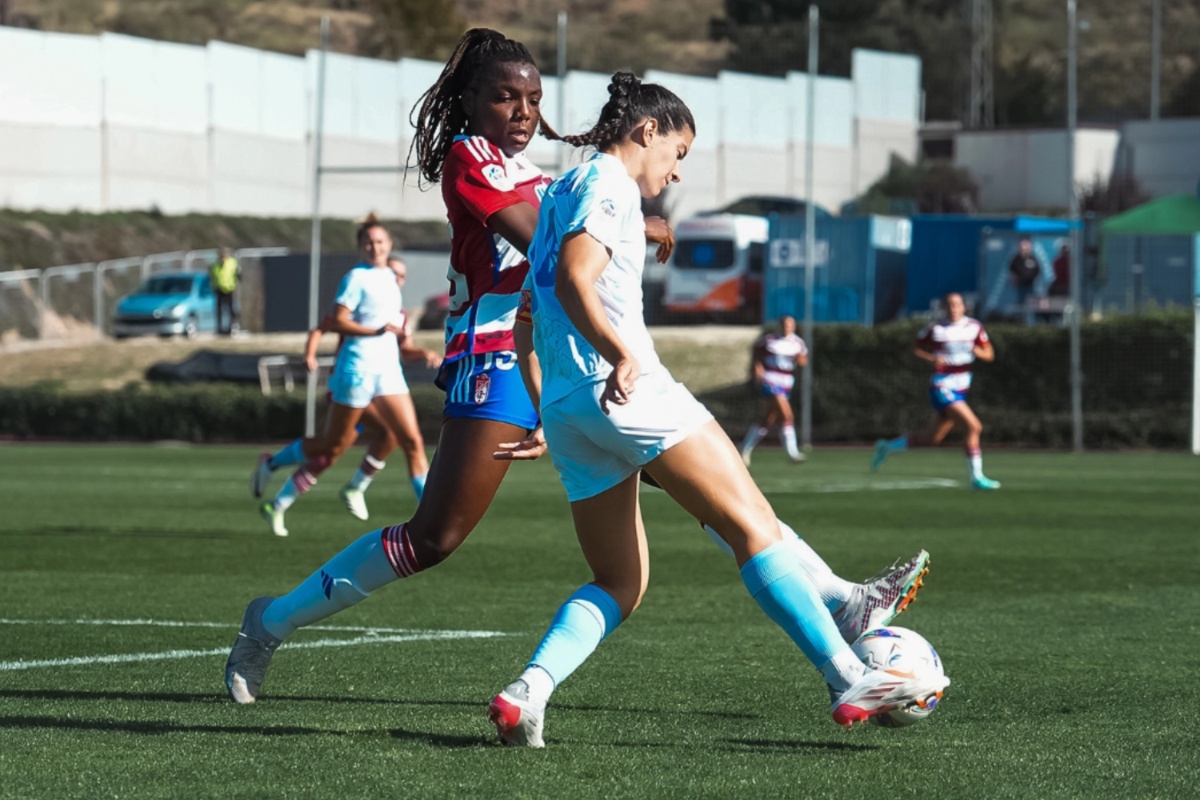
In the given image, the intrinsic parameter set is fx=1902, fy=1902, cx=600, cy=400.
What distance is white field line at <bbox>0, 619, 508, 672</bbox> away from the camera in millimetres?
6895

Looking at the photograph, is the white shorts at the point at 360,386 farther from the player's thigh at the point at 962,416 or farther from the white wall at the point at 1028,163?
the white wall at the point at 1028,163

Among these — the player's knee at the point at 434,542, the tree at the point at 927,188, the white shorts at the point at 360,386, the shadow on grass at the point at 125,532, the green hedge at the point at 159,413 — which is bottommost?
the green hedge at the point at 159,413

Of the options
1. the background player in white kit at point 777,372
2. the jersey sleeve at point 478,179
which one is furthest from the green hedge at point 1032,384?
the jersey sleeve at point 478,179

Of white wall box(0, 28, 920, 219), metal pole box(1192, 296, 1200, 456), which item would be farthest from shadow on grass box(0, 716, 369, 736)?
white wall box(0, 28, 920, 219)

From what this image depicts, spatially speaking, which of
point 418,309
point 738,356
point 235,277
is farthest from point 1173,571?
point 418,309

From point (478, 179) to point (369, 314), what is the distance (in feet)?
22.5

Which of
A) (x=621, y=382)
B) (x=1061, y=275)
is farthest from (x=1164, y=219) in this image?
(x=621, y=382)

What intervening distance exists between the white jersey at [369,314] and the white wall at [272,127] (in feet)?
112

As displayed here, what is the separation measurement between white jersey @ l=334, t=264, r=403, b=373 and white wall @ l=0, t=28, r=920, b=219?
3429 centimetres

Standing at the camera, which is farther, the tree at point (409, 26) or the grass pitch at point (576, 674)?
the tree at point (409, 26)

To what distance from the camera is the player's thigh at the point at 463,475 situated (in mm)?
5645

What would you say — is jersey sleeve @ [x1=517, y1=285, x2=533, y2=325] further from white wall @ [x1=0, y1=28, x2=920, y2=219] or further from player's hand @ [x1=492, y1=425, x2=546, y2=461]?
white wall @ [x1=0, y1=28, x2=920, y2=219]

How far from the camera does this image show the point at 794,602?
491 centimetres

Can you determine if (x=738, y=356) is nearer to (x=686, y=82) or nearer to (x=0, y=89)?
(x=686, y=82)
